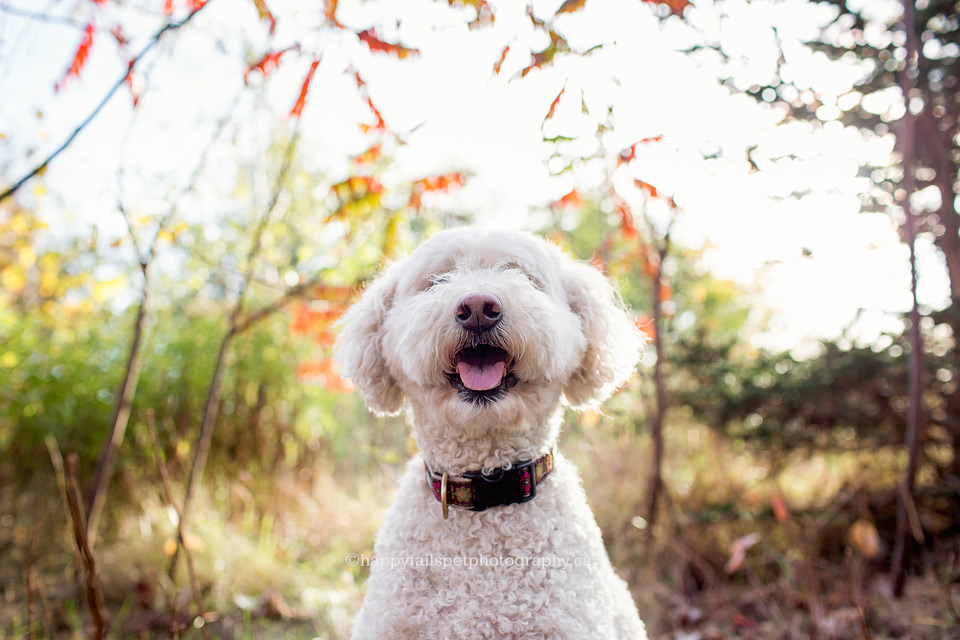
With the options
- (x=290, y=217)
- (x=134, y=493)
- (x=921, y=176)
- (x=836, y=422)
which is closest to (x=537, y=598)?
(x=836, y=422)

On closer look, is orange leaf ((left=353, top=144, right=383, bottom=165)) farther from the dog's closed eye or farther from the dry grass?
the dry grass

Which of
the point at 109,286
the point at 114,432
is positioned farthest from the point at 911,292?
the point at 109,286

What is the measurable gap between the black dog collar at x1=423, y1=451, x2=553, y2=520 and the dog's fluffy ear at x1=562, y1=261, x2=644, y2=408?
1.21ft

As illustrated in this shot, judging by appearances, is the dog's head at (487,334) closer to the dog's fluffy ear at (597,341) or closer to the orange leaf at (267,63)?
the dog's fluffy ear at (597,341)

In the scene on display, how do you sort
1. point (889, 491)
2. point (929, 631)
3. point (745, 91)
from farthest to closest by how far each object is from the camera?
point (889, 491)
point (745, 91)
point (929, 631)

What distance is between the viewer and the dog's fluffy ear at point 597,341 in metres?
1.93

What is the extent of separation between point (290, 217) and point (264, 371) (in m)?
1.50

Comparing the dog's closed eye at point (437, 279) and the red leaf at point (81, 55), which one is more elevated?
the red leaf at point (81, 55)

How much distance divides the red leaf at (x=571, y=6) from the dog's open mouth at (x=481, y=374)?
57.8 inches

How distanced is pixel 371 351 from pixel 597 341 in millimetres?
790

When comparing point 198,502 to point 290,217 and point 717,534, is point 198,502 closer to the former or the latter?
point 290,217

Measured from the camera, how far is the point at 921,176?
380 centimetres

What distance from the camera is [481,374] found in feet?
5.41

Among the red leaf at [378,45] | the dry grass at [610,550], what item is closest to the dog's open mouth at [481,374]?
the dry grass at [610,550]
